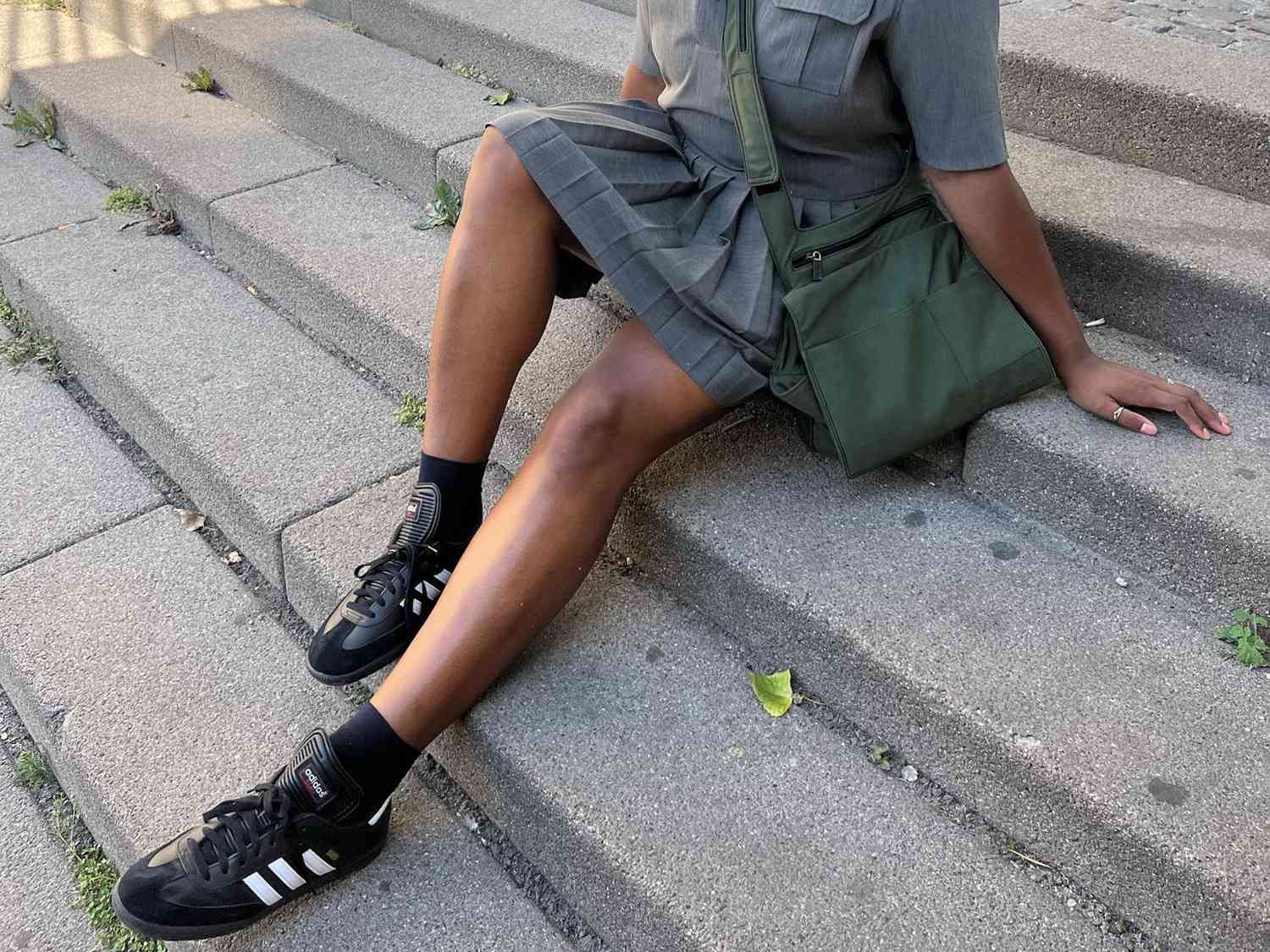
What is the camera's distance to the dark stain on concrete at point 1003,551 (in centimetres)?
191

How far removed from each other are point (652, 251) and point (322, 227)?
1614 millimetres

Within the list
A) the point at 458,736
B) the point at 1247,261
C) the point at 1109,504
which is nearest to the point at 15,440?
the point at 458,736

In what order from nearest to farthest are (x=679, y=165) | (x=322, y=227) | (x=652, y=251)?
1. (x=652, y=251)
2. (x=679, y=165)
3. (x=322, y=227)

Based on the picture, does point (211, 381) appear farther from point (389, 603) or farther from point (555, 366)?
point (389, 603)

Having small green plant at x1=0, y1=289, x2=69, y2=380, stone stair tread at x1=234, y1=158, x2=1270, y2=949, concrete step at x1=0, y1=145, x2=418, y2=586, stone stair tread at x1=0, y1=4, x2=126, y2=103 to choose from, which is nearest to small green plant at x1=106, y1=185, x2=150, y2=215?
concrete step at x1=0, y1=145, x2=418, y2=586

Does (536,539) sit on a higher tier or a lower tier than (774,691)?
higher

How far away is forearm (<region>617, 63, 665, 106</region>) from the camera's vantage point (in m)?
2.19

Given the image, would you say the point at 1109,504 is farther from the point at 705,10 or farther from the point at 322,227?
the point at 322,227

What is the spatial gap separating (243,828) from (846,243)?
140cm

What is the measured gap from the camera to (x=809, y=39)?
1748 millimetres

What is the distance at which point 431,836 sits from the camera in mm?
1869


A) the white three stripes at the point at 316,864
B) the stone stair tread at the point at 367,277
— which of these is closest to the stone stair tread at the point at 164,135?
the stone stair tread at the point at 367,277

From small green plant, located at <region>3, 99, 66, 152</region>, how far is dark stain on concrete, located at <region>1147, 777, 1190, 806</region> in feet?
13.8

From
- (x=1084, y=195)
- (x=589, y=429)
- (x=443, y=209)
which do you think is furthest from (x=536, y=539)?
(x=443, y=209)
